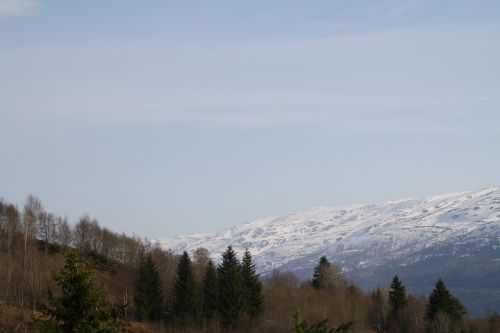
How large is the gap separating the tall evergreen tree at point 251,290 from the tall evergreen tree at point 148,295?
502 inches

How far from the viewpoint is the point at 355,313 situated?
122125 millimetres

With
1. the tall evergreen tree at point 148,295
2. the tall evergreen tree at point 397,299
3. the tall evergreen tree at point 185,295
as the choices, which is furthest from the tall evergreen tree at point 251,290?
the tall evergreen tree at point 397,299

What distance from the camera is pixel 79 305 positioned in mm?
24531

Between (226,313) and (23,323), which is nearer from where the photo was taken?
(23,323)

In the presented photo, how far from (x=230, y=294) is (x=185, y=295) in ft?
22.0

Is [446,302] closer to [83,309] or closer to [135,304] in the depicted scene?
[135,304]

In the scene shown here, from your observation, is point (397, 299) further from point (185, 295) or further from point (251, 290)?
point (185, 295)

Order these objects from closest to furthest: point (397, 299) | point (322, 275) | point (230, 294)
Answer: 1. point (230, 294)
2. point (397, 299)
3. point (322, 275)

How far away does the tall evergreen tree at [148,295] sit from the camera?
104375mm

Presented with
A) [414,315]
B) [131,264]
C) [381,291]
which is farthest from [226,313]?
[131,264]

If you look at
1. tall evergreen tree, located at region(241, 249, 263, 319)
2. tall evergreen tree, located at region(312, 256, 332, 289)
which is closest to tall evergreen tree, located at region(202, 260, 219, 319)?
tall evergreen tree, located at region(241, 249, 263, 319)

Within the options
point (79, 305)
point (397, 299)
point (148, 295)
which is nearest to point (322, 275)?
point (397, 299)

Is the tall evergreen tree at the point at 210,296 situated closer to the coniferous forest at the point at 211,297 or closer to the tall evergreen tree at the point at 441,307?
the coniferous forest at the point at 211,297

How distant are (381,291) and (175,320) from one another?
45796 mm
